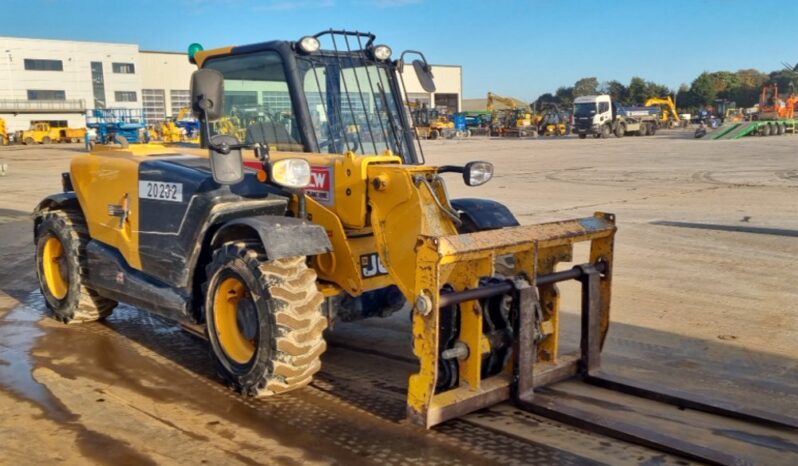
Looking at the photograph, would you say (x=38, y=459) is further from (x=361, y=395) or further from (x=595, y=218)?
(x=595, y=218)

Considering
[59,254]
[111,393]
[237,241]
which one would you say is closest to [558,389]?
[237,241]

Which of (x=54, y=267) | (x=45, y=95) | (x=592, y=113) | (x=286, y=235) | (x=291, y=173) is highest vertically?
(x=45, y=95)

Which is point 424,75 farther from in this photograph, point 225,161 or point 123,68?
point 123,68

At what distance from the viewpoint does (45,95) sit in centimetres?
7219

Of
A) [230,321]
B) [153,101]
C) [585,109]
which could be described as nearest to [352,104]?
[230,321]

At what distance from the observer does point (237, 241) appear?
493cm

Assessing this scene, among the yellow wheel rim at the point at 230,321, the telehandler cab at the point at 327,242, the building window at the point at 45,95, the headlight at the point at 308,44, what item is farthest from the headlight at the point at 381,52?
the building window at the point at 45,95

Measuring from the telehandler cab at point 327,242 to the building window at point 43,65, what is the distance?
7497 cm

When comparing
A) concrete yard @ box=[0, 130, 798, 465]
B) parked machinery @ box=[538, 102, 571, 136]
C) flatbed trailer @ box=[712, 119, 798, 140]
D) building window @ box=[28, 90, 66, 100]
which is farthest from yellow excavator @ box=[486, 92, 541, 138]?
concrete yard @ box=[0, 130, 798, 465]

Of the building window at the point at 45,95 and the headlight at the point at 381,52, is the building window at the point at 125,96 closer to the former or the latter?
the building window at the point at 45,95

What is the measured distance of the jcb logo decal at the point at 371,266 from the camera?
5.01 meters

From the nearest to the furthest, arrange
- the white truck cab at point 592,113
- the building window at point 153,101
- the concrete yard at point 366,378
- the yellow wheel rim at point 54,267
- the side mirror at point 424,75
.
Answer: the concrete yard at point 366,378 → the side mirror at point 424,75 → the yellow wheel rim at point 54,267 → the white truck cab at point 592,113 → the building window at point 153,101

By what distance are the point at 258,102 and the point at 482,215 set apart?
1.90 m

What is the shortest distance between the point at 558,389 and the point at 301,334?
169cm
